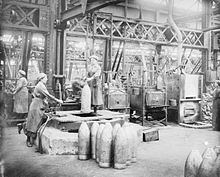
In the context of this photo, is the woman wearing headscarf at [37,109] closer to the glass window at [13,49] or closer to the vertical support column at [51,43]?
the vertical support column at [51,43]

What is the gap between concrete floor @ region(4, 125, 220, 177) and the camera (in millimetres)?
4746

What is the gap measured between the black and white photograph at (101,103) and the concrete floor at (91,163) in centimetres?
2

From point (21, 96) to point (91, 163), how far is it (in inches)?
200

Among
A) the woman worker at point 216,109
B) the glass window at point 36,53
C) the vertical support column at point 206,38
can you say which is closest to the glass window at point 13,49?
the glass window at point 36,53

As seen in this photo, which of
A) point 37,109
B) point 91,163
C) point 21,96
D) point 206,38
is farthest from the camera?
point 206,38

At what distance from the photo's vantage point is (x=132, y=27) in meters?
11.9

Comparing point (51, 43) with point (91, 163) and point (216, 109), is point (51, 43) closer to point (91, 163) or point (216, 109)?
point (91, 163)

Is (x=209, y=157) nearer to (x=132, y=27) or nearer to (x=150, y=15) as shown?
(x=132, y=27)

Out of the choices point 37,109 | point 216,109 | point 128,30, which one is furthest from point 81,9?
point 216,109

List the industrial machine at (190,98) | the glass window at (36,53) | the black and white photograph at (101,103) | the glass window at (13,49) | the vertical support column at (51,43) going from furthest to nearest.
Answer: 1. the glass window at (36,53)
2. the industrial machine at (190,98)
3. the glass window at (13,49)
4. the vertical support column at (51,43)
5. the black and white photograph at (101,103)

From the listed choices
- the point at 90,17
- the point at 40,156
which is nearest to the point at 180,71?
the point at 90,17

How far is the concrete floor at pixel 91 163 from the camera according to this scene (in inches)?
187

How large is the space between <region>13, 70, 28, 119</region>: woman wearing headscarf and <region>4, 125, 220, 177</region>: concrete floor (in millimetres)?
1901

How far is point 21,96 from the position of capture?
9.30 m
